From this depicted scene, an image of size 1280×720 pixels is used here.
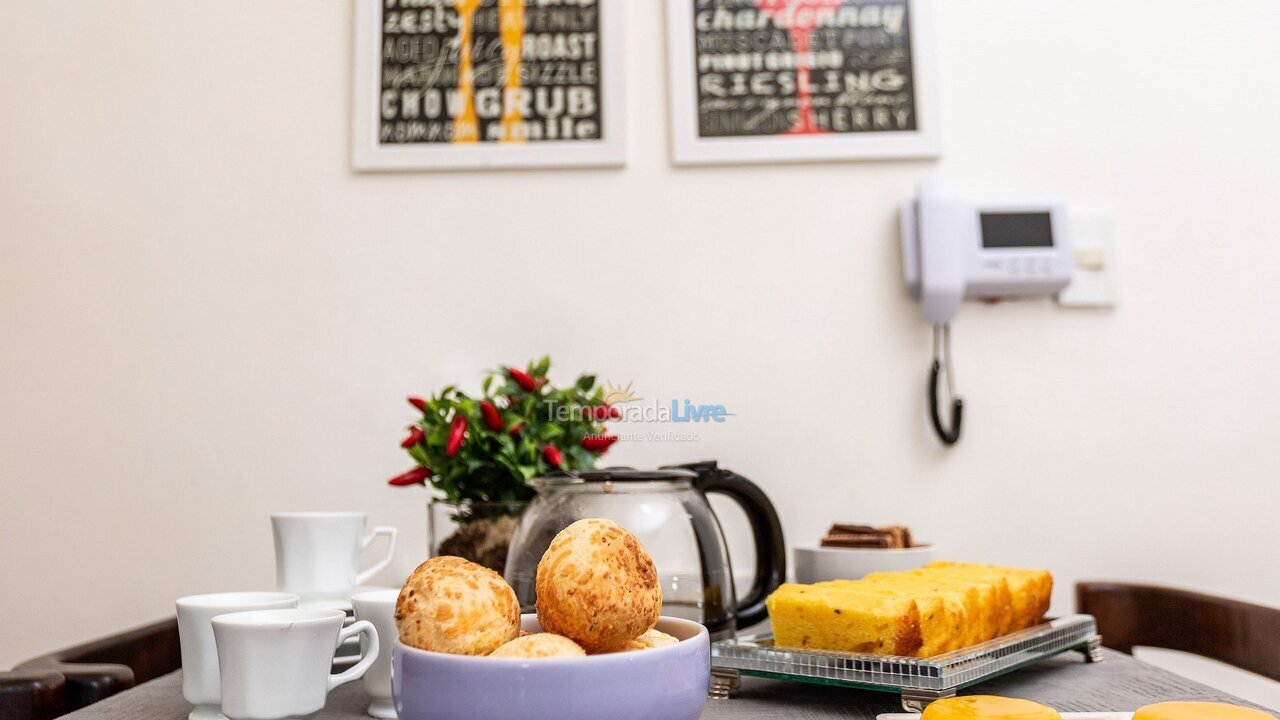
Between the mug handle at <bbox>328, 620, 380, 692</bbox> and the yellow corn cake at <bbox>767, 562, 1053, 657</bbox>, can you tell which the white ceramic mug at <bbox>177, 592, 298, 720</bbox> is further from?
the yellow corn cake at <bbox>767, 562, 1053, 657</bbox>

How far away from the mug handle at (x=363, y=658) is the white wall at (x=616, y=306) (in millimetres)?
759

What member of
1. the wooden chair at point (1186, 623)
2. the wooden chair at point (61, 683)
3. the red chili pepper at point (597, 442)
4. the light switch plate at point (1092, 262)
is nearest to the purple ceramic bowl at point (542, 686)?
the wooden chair at point (61, 683)

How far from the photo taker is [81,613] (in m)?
1.30

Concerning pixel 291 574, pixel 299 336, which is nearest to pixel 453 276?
pixel 299 336

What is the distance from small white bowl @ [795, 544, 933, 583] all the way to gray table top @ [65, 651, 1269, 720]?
0.21 m

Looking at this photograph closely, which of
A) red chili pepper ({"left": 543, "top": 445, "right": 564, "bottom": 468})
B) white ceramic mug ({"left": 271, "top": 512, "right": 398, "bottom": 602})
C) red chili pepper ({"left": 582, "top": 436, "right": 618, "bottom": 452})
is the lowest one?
white ceramic mug ({"left": 271, "top": 512, "right": 398, "bottom": 602})

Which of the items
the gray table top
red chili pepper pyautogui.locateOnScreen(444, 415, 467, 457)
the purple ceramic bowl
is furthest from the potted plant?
the purple ceramic bowl

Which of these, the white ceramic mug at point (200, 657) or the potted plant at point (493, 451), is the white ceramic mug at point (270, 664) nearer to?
the white ceramic mug at point (200, 657)

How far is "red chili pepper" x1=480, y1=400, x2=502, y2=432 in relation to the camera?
953 mm

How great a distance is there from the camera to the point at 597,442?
1.02m

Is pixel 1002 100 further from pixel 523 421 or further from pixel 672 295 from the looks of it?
pixel 523 421

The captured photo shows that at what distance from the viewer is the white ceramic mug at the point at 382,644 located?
0.60 m

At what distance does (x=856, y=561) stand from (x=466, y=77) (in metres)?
0.98

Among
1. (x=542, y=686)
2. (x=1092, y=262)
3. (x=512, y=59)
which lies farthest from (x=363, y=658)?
(x=1092, y=262)
